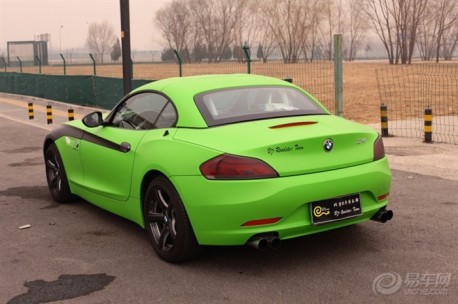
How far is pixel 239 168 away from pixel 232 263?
903 millimetres

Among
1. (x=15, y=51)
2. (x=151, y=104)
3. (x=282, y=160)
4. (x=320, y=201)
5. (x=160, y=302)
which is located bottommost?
(x=160, y=302)

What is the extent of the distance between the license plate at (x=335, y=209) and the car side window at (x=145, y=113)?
1421mm

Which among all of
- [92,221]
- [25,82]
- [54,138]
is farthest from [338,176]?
[25,82]

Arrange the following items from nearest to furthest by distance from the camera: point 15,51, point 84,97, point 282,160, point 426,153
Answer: point 282,160 → point 426,153 → point 84,97 → point 15,51

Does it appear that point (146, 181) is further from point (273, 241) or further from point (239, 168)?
point (273, 241)

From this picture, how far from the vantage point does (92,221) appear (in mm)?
5977

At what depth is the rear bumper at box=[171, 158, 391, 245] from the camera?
159 inches

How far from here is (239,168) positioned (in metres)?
4.08

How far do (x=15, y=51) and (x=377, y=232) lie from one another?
113697mm

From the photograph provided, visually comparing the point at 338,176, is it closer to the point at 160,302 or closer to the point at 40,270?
the point at 160,302

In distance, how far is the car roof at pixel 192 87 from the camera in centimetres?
466

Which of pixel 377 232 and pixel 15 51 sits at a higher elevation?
pixel 15 51

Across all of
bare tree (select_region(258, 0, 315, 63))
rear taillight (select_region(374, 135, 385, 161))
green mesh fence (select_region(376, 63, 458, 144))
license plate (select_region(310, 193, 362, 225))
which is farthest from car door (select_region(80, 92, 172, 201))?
bare tree (select_region(258, 0, 315, 63))

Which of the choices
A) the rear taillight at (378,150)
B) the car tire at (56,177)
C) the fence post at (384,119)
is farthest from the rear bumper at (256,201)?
the fence post at (384,119)
